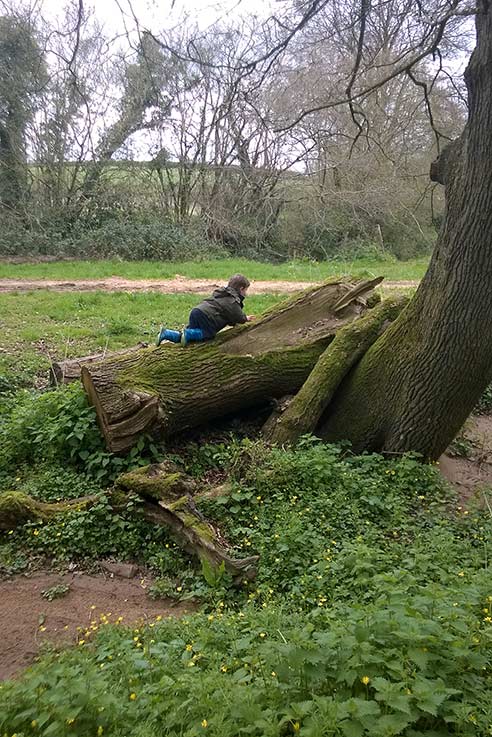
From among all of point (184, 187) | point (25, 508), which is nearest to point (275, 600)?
point (25, 508)

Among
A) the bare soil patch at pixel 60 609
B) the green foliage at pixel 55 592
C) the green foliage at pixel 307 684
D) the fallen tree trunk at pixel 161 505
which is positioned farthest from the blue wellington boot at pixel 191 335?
the green foliage at pixel 307 684

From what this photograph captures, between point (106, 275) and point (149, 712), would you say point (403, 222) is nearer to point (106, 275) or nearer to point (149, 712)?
point (106, 275)

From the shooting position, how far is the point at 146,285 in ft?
47.1

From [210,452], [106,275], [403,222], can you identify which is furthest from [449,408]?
[403,222]

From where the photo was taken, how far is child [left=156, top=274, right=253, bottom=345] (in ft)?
21.2

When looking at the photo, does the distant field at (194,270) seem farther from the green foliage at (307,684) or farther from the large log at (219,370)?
the green foliage at (307,684)

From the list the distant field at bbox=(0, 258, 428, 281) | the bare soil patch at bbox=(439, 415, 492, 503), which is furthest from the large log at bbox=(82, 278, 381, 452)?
the distant field at bbox=(0, 258, 428, 281)

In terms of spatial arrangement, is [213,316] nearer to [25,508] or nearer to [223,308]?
[223,308]

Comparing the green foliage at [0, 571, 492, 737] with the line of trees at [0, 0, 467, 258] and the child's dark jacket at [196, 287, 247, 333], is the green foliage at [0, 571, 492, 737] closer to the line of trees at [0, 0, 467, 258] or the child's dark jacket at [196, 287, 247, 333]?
the child's dark jacket at [196, 287, 247, 333]

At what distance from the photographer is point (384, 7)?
5.33 meters

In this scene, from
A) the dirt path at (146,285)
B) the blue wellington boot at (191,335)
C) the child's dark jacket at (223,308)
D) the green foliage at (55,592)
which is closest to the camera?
the green foliage at (55,592)

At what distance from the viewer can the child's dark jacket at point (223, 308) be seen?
21.4 feet

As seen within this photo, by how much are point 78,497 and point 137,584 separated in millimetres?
1180

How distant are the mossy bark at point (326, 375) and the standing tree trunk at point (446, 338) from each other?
178 mm
